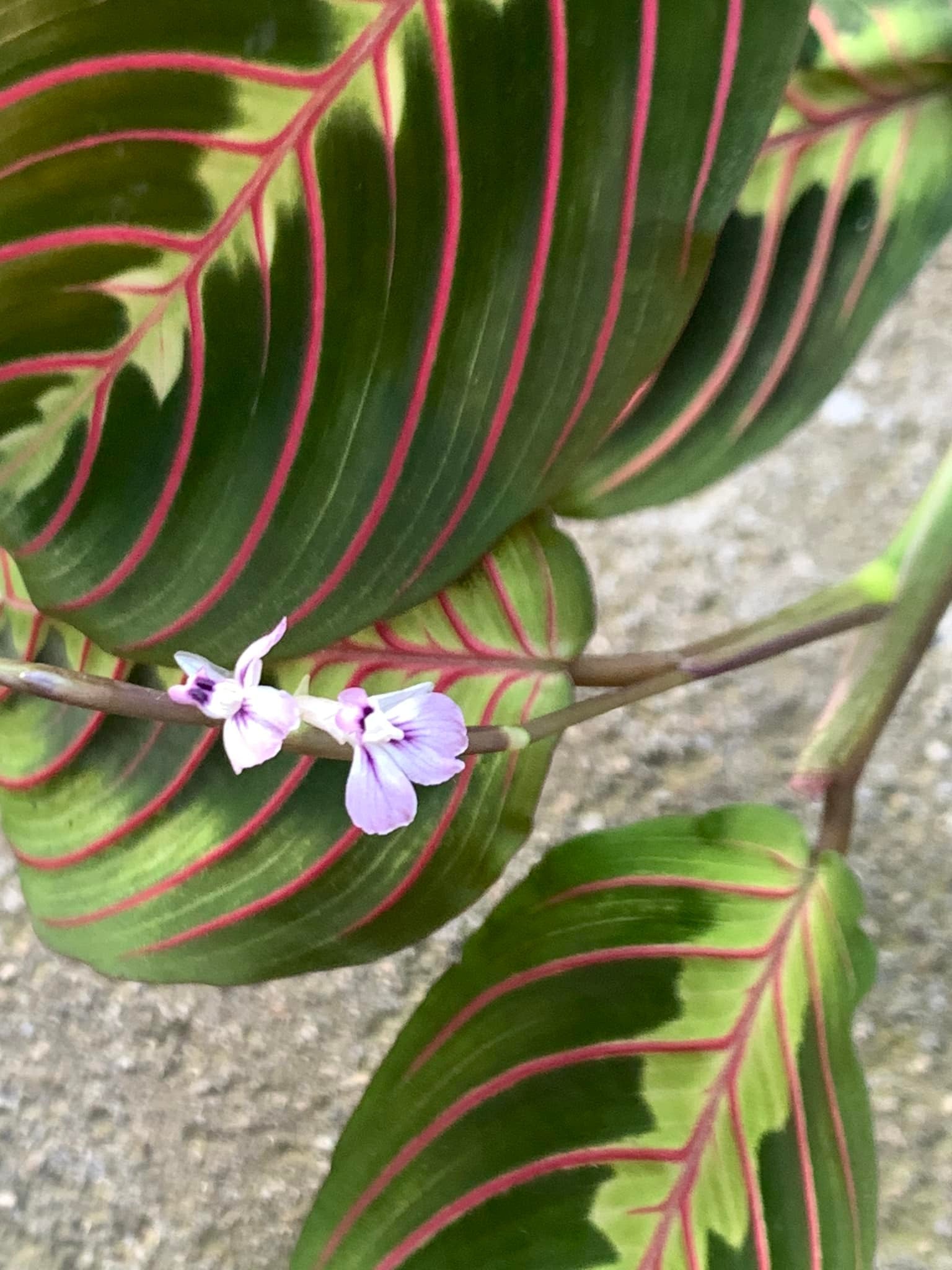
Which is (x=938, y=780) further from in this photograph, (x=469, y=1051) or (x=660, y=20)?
(x=660, y=20)

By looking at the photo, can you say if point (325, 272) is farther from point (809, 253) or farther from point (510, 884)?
point (510, 884)

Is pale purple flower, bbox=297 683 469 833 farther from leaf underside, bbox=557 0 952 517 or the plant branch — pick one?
leaf underside, bbox=557 0 952 517

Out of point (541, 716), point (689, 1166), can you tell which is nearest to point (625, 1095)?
point (689, 1166)

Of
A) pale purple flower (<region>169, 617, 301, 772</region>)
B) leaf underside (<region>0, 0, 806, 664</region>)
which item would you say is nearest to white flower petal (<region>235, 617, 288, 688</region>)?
pale purple flower (<region>169, 617, 301, 772</region>)

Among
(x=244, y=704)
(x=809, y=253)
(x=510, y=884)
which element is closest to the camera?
(x=244, y=704)

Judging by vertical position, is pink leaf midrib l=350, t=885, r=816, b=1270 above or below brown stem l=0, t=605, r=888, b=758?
below

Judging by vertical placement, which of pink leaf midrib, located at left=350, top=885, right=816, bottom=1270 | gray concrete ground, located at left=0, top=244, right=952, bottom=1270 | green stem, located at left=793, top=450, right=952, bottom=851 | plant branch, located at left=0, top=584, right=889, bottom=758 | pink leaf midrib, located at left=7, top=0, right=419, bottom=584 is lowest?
gray concrete ground, located at left=0, top=244, right=952, bottom=1270
